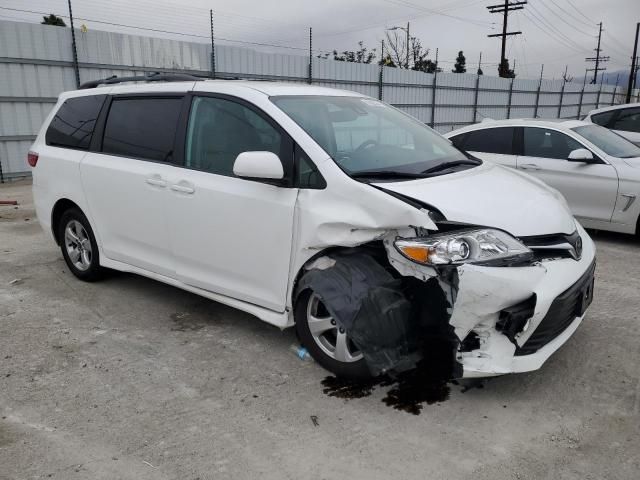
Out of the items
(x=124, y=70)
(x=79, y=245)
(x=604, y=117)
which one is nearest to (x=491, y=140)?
(x=604, y=117)

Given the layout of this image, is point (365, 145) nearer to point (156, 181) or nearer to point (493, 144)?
point (156, 181)

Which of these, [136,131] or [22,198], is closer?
[136,131]

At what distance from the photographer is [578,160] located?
6.54 meters

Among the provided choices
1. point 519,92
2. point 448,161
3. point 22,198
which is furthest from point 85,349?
point 519,92

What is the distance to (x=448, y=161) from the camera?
3906mm

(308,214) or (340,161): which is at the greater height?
(340,161)

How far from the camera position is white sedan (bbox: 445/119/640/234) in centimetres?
636

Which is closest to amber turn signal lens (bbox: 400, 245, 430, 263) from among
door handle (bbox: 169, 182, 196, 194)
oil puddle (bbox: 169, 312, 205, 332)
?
door handle (bbox: 169, 182, 196, 194)

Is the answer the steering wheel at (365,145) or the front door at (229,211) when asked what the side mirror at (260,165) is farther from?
the steering wheel at (365,145)

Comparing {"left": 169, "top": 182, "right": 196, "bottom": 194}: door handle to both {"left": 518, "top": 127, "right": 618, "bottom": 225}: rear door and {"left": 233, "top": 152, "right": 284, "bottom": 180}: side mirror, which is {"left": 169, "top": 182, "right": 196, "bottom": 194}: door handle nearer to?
{"left": 233, "top": 152, "right": 284, "bottom": 180}: side mirror

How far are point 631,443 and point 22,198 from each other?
31.8ft

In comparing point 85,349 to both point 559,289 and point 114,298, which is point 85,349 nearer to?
point 114,298

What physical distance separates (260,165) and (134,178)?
1442mm

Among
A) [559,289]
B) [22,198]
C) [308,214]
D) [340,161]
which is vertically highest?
[340,161]
